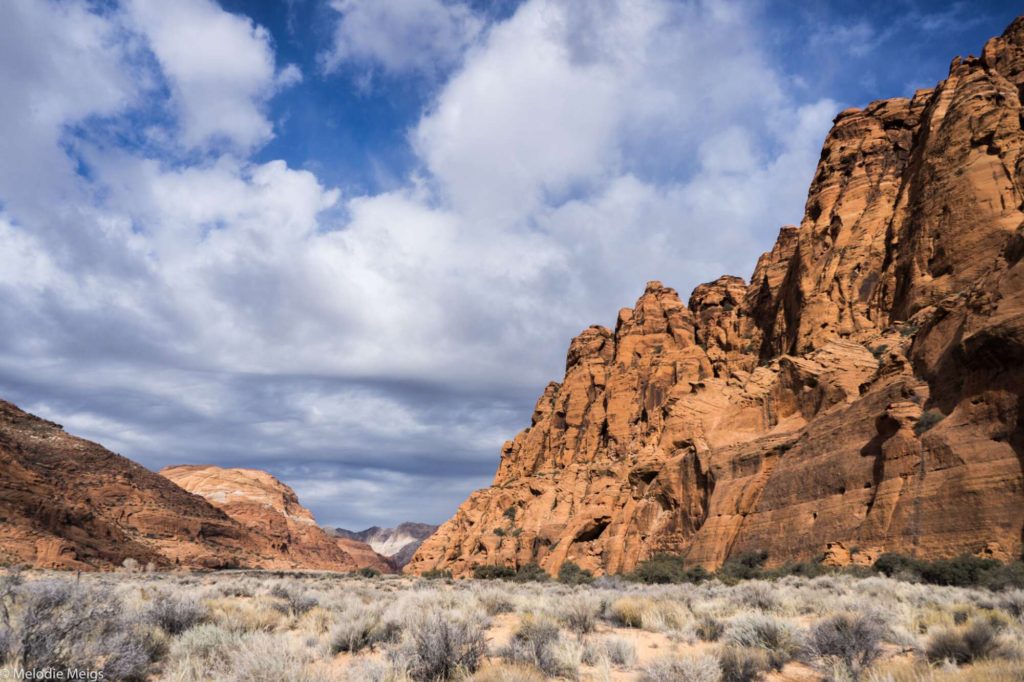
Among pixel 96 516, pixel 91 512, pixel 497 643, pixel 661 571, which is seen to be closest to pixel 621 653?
pixel 497 643

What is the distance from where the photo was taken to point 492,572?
2425 inches

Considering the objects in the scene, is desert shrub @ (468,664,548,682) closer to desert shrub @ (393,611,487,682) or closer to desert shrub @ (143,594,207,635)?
desert shrub @ (393,611,487,682)

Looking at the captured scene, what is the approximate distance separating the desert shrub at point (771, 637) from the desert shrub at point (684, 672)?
1520 mm

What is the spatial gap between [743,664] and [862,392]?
34105 mm

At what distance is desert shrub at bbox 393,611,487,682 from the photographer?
709 cm

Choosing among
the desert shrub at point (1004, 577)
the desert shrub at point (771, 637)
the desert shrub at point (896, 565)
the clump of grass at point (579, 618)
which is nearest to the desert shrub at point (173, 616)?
the clump of grass at point (579, 618)

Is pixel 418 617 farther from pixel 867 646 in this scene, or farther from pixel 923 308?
pixel 923 308

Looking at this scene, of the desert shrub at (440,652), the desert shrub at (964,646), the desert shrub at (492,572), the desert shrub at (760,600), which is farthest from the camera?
the desert shrub at (492,572)

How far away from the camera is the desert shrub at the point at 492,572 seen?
59281mm

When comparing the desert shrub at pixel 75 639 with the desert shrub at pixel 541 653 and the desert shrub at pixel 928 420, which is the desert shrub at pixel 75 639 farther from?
the desert shrub at pixel 928 420

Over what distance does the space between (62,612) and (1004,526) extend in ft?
87.2

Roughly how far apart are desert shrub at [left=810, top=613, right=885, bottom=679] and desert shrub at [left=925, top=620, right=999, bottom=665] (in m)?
0.63

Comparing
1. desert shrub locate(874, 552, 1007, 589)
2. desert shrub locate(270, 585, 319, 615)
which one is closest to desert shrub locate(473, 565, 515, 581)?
desert shrub locate(874, 552, 1007, 589)

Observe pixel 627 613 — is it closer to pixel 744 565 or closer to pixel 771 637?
pixel 771 637
